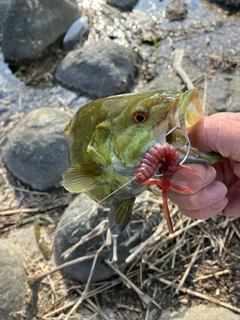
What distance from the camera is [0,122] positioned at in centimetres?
618

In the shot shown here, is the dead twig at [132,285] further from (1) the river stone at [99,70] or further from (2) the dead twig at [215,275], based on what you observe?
(1) the river stone at [99,70]

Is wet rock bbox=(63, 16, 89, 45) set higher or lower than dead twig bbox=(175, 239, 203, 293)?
higher

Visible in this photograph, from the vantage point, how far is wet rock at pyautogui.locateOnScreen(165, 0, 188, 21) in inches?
311

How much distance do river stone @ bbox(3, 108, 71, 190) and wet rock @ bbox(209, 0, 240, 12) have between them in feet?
14.7

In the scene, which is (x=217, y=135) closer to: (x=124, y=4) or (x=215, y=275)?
(x=215, y=275)

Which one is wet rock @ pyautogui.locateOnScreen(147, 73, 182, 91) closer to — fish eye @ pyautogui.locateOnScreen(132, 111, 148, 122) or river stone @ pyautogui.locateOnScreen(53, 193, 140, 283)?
river stone @ pyautogui.locateOnScreen(53, 193, 140, 283)

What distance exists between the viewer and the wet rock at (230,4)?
807 centimetres

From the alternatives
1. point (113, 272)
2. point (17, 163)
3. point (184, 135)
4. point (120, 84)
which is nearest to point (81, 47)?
point (120, 84)

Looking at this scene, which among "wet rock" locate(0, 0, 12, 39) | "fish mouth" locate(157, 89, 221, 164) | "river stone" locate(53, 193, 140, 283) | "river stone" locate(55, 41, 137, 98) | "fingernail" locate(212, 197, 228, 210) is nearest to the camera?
"fish mouth" locate(157, 89, 221, 164)

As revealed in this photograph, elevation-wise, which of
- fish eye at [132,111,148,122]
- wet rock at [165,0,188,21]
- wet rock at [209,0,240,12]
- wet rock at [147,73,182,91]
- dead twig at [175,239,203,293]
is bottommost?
dead twig at [175,239,203,293]

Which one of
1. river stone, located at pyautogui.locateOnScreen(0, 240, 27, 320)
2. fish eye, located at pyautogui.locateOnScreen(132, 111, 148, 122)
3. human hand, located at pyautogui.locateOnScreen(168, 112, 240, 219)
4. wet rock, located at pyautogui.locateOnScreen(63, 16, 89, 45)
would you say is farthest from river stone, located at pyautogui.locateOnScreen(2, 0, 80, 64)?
fish eye, located at pyautogui.locateOnScreen(132, 111, 148, 122)

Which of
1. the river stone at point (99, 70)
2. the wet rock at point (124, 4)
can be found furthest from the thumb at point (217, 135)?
the wet rock at point (124, 4)

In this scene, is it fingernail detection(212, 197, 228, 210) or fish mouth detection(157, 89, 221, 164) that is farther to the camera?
fingernail detection(212, 197, 228, 210)

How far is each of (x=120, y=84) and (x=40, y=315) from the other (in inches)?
144
